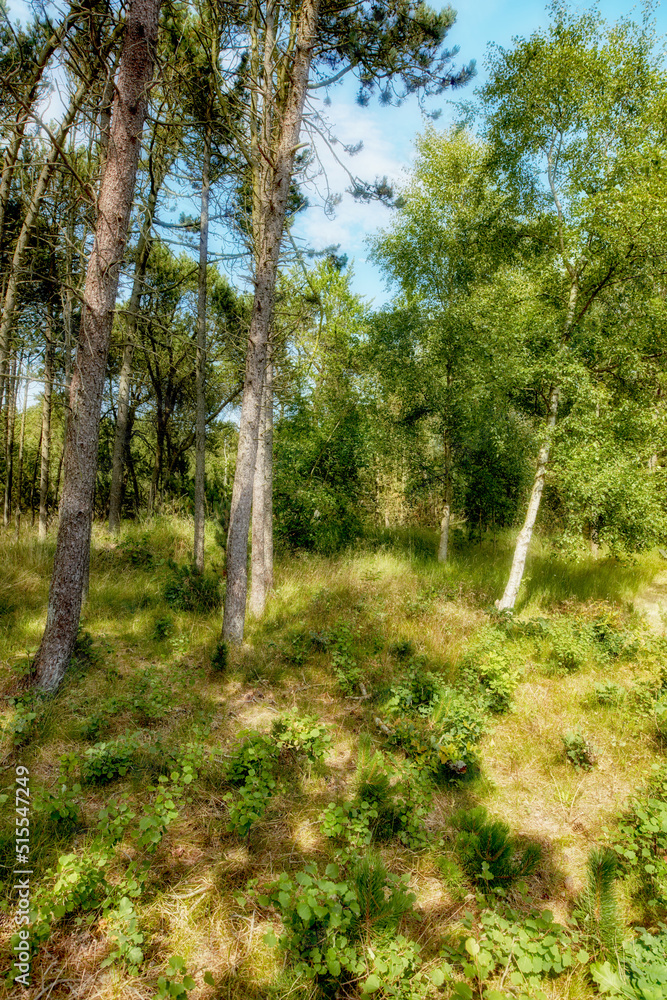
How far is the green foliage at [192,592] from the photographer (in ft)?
24.3

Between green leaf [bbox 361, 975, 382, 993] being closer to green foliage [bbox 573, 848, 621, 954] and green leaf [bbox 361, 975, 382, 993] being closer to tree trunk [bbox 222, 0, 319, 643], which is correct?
green foliage [bbox 573, 848, 621, 954]

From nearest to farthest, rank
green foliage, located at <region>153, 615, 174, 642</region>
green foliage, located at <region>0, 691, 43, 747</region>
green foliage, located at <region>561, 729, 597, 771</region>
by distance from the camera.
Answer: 1. green foliage, located at <region>0, 691, 43, 747</region>
2. green foliage, located at <region>561, 729, 597, 771</region>
3. green foliage, located at <region>153, 615, 174, 642</region>

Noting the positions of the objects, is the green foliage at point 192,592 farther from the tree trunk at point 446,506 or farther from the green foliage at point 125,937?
the tree trunk at point 446,506

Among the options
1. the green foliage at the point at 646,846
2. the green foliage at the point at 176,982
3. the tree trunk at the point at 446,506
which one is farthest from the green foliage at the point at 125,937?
the tree trunk at the point at 446,506

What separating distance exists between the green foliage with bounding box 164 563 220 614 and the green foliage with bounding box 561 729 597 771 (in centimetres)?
519

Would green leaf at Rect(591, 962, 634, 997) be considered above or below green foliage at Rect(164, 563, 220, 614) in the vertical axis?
below

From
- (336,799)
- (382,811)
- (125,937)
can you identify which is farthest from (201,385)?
(125,937)

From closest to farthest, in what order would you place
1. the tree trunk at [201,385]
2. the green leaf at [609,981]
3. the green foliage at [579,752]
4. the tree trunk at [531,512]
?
the green leaf at [609,981]
the green foliage at [579,752]
the tree trunk at [531,512]
the tree trunk at [201,385]

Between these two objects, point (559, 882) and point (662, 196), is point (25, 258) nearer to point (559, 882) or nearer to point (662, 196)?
point (662, 196)

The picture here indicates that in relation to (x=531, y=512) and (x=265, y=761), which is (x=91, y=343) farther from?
(x=531, y=512)

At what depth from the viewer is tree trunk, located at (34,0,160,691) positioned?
15.9 ft

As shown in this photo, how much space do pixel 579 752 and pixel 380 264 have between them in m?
10.7

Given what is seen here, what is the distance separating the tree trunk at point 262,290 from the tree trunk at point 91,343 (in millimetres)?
1756

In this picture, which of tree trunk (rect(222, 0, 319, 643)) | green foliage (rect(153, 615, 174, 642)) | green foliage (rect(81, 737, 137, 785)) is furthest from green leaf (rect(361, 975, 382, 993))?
green foliage (rect(153, 615, 174, 642))
